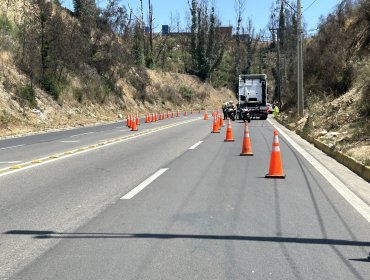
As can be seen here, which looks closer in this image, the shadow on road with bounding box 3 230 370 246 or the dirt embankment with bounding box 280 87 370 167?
the shadow on road with bounding box 3 230 370 246

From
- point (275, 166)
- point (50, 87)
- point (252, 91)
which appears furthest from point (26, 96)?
point (275, 166)

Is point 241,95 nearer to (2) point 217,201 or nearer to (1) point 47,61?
(1) point 47,61

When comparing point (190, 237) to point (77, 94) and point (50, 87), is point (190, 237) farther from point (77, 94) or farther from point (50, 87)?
point (77, 94)

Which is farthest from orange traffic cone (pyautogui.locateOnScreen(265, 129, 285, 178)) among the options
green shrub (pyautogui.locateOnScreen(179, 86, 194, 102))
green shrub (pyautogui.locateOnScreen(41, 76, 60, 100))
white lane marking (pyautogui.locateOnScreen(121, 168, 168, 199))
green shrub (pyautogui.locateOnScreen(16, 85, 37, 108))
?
green shrub (pyautogui.locateOnScreen(179, 86, 194, 102))

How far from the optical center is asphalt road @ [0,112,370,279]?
5.25m

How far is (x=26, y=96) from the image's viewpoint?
1500 inches

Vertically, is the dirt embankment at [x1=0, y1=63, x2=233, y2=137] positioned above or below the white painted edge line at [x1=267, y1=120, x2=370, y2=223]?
above

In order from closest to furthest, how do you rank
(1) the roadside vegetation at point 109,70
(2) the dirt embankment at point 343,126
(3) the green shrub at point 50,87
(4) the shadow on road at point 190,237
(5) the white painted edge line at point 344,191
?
(4) the shadow on road at point 190,237, (5) the white painted edge line at point 344,191, (2) the dirt embankment at point 343,126, (1) the roadside vegetation at point 109,70, (3) the green shrub at point 50,87

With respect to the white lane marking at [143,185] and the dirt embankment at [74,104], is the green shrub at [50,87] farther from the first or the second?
the white lane marking at [143,185]

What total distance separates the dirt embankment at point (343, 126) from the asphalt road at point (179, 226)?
422cm

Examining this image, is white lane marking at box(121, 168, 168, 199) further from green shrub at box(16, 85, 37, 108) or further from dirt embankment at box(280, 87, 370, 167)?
green shrub at box(16, 85, 37, 108)

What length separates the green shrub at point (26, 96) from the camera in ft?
124

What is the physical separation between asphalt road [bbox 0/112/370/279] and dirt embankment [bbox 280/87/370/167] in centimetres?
422

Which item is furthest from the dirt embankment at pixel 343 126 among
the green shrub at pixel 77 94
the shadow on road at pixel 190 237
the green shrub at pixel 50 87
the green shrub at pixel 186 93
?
the green shrub at pixel 186 93
